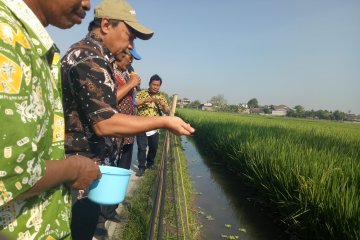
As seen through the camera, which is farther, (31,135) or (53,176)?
(53,176)

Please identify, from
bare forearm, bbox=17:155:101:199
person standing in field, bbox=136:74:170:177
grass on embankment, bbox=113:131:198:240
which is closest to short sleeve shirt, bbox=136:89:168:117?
person standing in field, bbox=136:74:170:177

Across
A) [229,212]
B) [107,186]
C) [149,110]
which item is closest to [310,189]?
[229,212]

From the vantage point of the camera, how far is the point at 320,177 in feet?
13.3

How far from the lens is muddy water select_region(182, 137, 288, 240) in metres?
4.48

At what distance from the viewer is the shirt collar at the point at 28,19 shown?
0.81 metres

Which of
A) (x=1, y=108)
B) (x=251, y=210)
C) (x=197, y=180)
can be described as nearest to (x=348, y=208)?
(x=251, y=210)

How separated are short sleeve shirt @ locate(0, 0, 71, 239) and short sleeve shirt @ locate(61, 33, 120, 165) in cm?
39

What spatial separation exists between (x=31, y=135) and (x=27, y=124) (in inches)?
1.1

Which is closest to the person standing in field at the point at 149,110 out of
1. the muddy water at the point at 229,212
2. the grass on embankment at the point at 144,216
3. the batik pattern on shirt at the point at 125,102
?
the grass on embankment at the point at 144,216

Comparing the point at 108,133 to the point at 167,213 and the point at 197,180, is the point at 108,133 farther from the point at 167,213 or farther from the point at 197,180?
the point at 197,180

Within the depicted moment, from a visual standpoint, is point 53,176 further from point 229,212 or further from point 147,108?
point 147,108

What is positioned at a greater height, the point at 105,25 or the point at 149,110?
the point at 105,25

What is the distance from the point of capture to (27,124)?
2.32 ft

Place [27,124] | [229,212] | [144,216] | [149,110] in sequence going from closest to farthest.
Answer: [27,124], [144,216], [229,212], [149,110]
